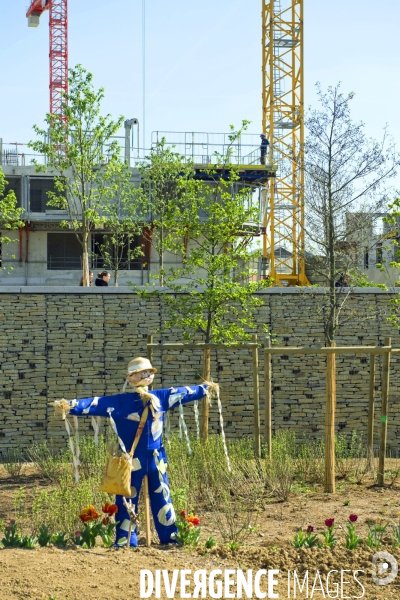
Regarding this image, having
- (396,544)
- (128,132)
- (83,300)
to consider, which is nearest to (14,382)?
(83,300)

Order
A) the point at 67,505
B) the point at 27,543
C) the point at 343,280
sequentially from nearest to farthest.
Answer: the point at 27,543 → the point at 67,505 → the point at 343,280

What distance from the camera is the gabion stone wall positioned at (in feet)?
50.6

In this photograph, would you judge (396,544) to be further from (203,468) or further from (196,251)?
(196,251)

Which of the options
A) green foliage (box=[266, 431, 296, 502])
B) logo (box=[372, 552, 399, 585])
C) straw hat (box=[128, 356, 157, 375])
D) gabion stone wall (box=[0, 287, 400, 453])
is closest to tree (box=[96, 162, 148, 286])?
gabion stone wall (box=[0, 287, 400, 453])

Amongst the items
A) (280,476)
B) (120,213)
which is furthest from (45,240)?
(280,476)

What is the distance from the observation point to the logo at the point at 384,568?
254 inches

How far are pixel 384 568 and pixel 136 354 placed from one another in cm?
947

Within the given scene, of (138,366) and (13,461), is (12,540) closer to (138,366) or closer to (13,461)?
(138,366)

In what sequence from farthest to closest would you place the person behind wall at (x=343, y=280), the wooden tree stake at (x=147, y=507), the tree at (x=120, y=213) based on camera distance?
the tree at (x=120, y=213) < the person behind wall at (x=343, y=280) < the wooden tree stake at (x=147, y=507)

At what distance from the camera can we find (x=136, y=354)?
15.7 meters

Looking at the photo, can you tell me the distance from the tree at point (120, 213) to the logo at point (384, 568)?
15266 millimetres

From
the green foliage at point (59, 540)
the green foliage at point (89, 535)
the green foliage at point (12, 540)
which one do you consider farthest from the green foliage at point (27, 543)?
the green foliage at point (89, 535)

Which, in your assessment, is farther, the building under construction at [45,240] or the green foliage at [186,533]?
the building under construction at [45,240]

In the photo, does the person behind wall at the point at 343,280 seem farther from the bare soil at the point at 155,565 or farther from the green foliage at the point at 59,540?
the green foliage at the point at 59,540
